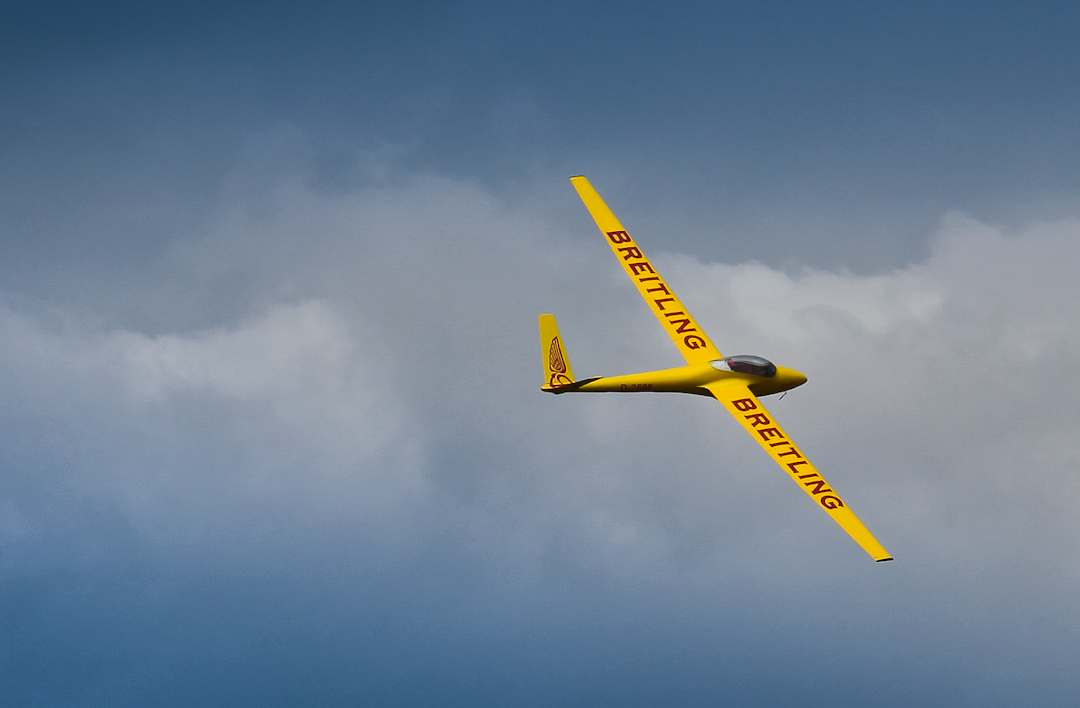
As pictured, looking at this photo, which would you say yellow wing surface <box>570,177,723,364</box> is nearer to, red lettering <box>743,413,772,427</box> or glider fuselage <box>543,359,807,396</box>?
glider fuselage <box>543,359,807,396</box>

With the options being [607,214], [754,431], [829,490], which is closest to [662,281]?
[607,214]

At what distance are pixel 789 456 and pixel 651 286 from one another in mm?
12883

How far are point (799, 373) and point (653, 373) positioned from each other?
787 centimetres

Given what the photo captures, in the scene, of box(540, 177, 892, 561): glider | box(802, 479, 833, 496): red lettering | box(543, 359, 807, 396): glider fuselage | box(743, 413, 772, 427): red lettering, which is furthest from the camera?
box(543, 359, 807, 396): glider fuselage

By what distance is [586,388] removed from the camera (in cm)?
5856

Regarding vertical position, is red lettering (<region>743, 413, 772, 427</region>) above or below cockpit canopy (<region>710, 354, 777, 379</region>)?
below

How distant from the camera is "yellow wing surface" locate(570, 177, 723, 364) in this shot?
61.1 metres

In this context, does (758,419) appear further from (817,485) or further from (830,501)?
(830,501)

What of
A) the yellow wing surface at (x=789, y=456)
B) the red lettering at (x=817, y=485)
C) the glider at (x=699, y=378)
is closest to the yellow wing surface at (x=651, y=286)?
the glider at (x=699, y=378)

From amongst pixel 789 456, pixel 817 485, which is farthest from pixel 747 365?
pixel 817 485

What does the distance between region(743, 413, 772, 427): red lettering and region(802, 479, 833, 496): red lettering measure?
458 cm

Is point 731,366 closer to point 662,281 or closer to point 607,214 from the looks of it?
point 662,281

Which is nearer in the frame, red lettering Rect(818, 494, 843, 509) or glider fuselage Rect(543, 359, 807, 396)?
red lettering Rect(818, 494, 843, 509)

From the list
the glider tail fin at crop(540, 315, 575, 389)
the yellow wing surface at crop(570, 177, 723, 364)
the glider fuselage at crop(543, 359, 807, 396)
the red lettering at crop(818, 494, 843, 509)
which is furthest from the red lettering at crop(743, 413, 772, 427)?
the glider tail fin at crop(540, 315, 575, 389)
